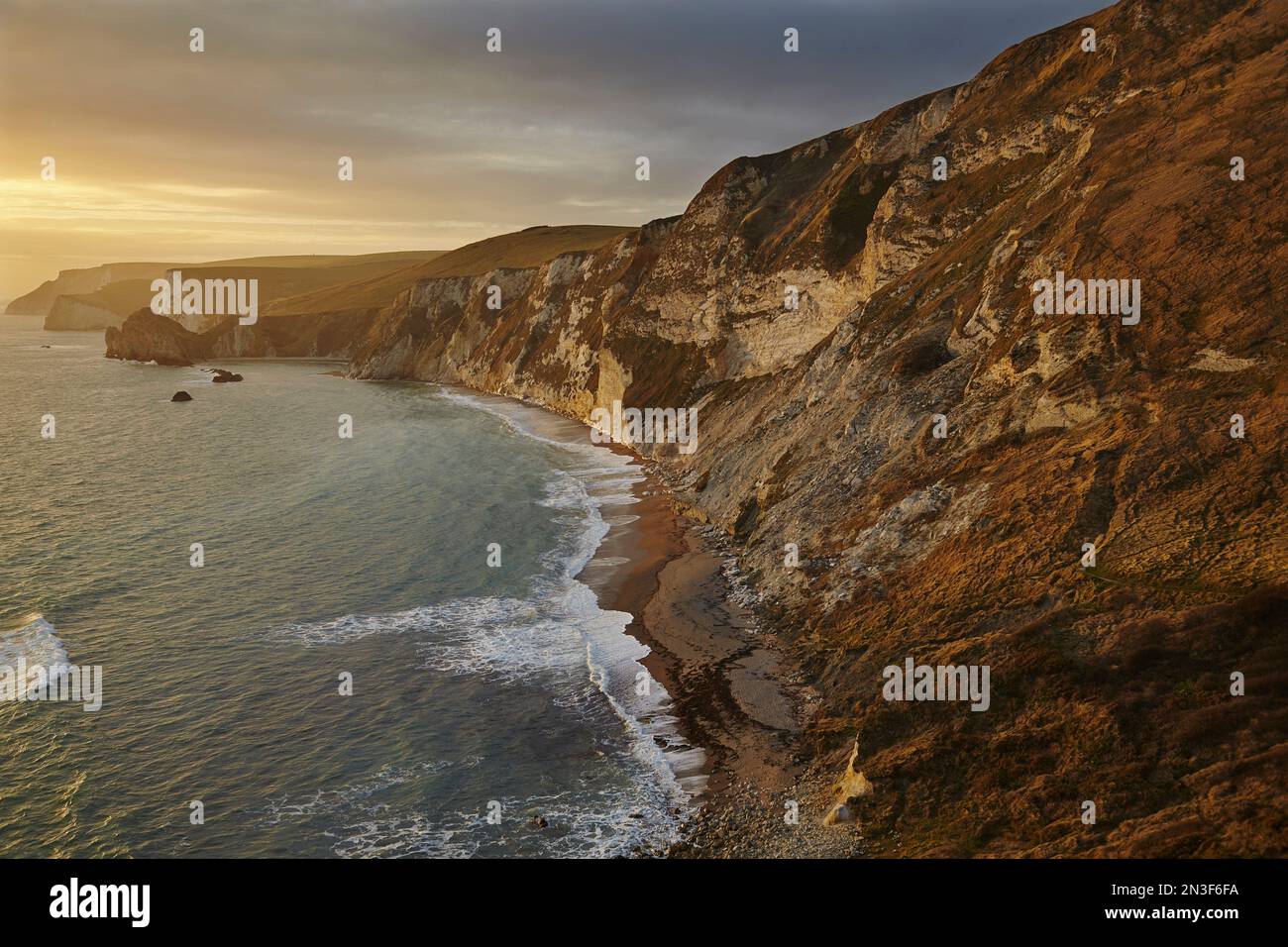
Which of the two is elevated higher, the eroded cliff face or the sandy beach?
the eroded cliff face

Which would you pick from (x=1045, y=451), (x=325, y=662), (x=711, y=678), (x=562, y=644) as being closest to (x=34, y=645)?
(x=325, y=662)

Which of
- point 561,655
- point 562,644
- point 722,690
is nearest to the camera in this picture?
point 722,690

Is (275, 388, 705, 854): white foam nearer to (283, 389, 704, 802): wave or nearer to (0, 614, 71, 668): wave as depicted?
(283, 389, 704, 802): wave

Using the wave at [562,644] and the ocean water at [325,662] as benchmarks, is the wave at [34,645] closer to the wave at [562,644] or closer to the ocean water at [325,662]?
the ocean water at [325,662]

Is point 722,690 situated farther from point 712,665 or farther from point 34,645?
point 34,645

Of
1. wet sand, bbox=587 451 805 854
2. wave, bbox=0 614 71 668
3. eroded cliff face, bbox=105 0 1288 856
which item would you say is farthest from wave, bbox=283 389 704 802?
wave, bbox=0 614 71 668
